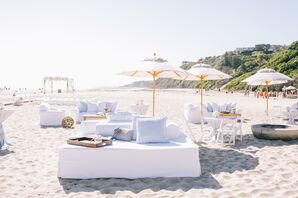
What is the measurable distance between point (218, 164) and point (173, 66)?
2.73 meters

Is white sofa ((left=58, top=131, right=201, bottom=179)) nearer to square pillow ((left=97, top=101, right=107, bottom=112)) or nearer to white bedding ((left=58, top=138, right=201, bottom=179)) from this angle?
white bedding ((left=58, top=138, right=201, bottom=179))

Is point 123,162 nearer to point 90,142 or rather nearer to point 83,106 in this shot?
point 90,142

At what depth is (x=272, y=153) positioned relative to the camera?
284 inches

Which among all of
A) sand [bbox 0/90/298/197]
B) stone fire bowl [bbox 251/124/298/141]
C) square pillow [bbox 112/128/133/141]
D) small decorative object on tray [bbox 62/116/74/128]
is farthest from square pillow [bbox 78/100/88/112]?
stone fire bowl [bbox 251/124/298/141]

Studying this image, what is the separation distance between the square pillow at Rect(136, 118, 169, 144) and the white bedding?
55 cm

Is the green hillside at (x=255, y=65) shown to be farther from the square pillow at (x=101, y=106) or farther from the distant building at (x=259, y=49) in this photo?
the square pillow at (x=101, y=106)

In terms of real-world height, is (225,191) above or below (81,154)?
below

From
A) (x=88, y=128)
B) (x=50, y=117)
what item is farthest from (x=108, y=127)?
(x=50, y=117)

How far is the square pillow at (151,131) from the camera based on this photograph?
613cm

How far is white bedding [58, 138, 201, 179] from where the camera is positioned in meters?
5.45

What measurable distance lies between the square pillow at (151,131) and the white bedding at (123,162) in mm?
554

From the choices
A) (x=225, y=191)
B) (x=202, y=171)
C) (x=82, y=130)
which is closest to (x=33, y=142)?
(x=82, y=130)

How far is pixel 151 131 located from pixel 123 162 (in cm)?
100

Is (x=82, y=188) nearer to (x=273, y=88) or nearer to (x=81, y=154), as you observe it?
(x=81, y=154)
